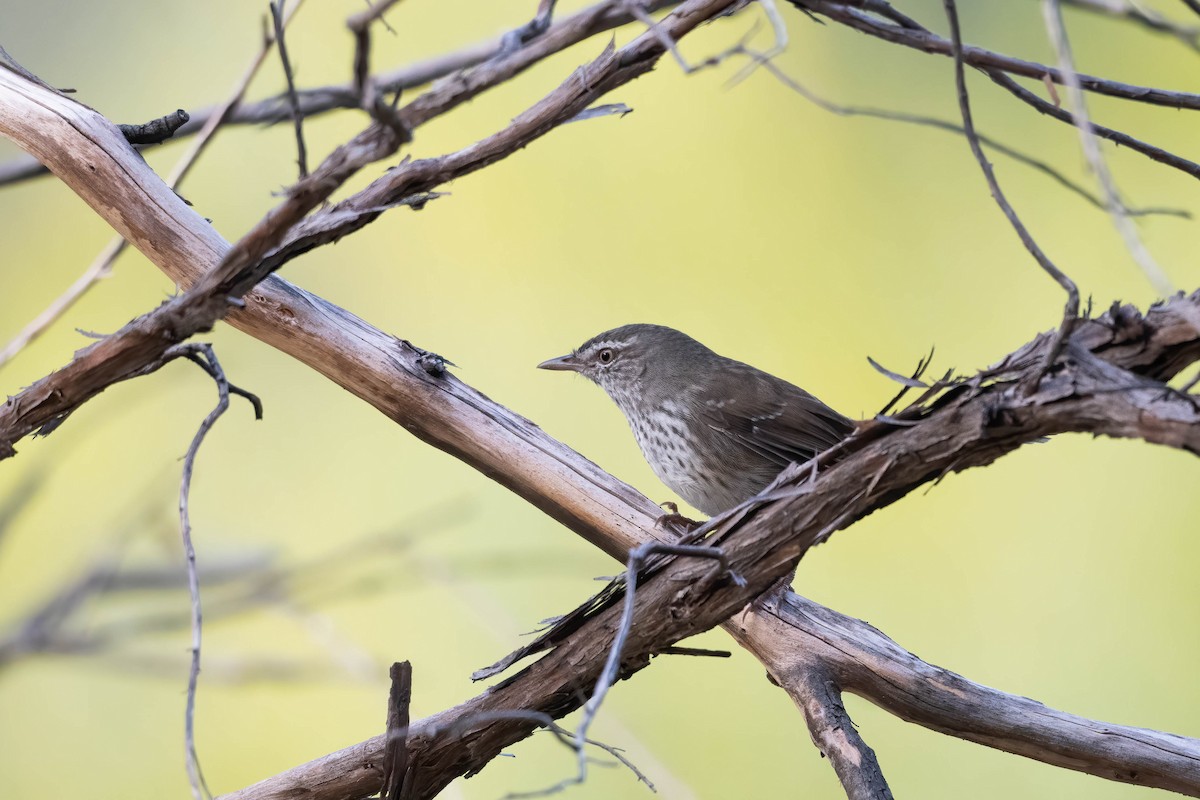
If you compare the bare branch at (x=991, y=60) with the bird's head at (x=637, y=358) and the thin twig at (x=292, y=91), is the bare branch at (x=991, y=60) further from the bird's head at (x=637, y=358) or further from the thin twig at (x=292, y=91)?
the bird's head at (x=637, y=358)

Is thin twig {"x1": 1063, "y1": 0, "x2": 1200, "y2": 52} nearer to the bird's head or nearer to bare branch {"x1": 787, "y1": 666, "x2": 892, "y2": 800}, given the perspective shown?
bare branch {"x1": 787, "y1": 666, "x2": 892, "y2": 800}

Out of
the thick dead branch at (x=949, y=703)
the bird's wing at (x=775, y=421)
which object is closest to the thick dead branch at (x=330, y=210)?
the thick dead branch at (x=949, y=703)

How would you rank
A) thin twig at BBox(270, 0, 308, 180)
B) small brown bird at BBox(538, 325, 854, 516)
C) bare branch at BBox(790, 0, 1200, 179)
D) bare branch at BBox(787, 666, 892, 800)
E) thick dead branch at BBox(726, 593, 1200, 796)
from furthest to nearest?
small brown bird at BBox(538, 325, 854, 516)
thick dead branch at BBox(726, 593, 1200, 796)
bare branch at BBox(787, 666, 892, 800)
bare branch at BBox(790, 0, 1200, 179)
thin twig at BBox(270, 0, 308, 180)

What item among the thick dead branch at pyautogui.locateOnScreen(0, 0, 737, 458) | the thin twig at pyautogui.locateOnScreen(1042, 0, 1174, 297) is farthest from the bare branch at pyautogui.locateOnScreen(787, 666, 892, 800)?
the thick dead branch at pyautogui.locateOnScreen(0, 0, 737, 458)

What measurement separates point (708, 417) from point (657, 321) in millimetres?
1148

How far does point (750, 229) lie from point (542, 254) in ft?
2.35

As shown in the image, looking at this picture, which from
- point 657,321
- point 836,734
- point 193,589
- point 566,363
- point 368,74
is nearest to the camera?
point 368,74

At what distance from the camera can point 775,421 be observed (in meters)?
Answer: 2.31

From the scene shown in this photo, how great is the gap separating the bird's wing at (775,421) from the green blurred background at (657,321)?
947mm

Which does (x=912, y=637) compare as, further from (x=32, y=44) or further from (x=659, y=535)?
(x=32, y=44)

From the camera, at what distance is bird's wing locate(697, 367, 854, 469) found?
2285 millimetres

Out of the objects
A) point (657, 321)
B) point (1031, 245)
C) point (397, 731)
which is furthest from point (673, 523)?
point (657, 321)

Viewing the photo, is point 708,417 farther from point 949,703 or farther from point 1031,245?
point 1031,245

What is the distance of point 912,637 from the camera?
3252mm
